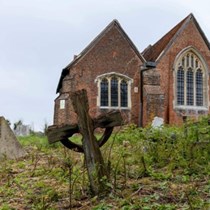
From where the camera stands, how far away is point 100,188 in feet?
15.2

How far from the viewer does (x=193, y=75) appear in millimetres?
27766

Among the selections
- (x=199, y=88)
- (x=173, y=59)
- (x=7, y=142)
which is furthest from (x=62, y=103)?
(x=7, y=142)

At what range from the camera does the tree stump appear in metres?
4.70

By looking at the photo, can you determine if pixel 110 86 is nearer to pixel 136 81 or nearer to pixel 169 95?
pixel 136 81

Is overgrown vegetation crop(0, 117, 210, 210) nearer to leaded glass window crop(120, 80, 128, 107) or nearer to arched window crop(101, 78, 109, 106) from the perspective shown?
arched window crop(101, 78, 109, 106)

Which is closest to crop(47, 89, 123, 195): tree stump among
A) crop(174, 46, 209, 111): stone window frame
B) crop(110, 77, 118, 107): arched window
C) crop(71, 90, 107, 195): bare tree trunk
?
crop(71, 90, 107, 195): bare tree trunk

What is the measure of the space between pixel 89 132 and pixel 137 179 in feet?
4.21

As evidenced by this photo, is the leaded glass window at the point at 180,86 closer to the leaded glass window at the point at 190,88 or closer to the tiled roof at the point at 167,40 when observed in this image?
the leaded glass window at the point at 190,88

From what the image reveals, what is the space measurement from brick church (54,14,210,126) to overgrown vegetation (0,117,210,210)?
1675 cm

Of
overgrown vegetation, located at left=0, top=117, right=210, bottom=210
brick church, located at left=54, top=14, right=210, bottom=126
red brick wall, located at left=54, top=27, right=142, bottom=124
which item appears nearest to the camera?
overgrown vegetation, located at left=0, top=117, right=210, bottom=210

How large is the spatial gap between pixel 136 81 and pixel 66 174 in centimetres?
2054

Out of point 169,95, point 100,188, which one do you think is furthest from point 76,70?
point 100,188

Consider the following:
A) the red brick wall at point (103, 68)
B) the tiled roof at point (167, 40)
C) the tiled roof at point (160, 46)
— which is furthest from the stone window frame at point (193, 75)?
the red brick wall at point (103, 68)

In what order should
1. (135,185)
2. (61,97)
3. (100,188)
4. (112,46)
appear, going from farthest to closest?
(112,46) → (61,97) → (135,185) → (100,188)
